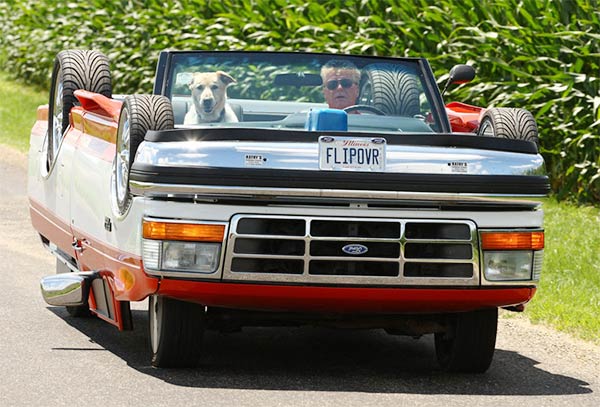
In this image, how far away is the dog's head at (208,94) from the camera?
8008 millimetres

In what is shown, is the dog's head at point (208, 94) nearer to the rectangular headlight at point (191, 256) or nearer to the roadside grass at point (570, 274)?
the rectangular headlight at point (191, 256)

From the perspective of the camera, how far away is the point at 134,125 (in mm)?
Result: 6949

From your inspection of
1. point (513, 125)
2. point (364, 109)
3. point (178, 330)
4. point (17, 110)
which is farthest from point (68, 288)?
point (17, 110)

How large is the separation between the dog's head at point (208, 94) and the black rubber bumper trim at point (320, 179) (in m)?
1.32

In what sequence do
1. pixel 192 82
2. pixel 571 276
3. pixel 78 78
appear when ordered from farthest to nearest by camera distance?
pixel 571 276
pixel 78 78
pixel 192 82

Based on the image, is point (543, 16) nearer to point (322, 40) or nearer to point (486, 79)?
point (486, 79)

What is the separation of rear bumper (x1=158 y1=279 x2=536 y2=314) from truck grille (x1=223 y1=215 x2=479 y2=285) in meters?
0.05

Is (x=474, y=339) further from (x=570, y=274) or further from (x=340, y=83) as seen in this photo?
(x=570, y=274)

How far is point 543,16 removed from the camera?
15.3 m

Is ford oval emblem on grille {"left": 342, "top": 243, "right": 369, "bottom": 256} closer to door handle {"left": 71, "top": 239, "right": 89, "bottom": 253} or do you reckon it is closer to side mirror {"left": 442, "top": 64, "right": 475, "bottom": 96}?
door handle {"left": 71, "top": 239, "right": 89, "bottom": 253}

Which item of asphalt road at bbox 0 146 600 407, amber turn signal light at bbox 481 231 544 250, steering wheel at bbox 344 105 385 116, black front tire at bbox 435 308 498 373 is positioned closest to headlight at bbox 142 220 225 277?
asphalt road at bbox 0 146 600 407

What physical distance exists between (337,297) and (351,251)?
22cm

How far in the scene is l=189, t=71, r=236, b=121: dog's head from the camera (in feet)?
26.3

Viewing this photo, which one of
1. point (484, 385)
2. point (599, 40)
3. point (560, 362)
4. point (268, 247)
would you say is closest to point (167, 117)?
point (268, 247)
